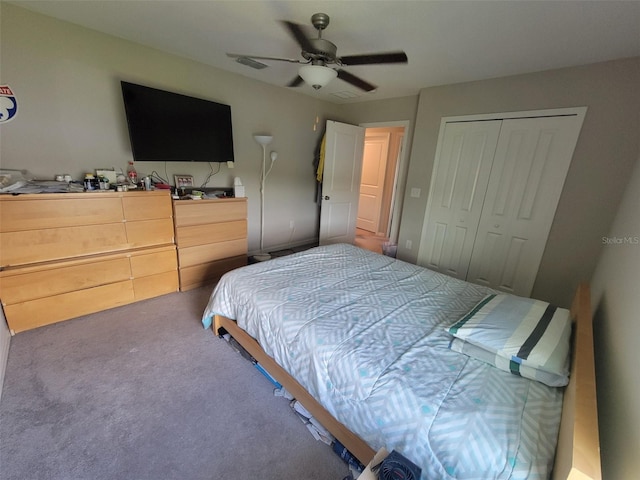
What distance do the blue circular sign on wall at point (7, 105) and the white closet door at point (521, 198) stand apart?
4273 mm

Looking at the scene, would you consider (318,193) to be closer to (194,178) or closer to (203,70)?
(194,178)

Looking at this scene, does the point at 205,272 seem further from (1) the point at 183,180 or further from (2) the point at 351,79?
(2) the point at 351,79

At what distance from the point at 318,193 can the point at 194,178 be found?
6.47 feet

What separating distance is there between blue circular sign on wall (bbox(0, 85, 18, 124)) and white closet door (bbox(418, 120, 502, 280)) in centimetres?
394

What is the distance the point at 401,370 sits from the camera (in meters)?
1.12

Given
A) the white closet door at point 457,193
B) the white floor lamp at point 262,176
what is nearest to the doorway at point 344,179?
the white closet door at point 457,193

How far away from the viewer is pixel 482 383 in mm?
1068

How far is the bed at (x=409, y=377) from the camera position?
84cm

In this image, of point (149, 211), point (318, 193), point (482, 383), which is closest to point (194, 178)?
point (149, 211)

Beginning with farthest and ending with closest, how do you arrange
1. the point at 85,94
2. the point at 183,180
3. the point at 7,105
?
1. the point at 183,180
2. the point at 85,94
3. the point at 7,105

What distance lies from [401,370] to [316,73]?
179 centimetres

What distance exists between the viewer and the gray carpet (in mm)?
1242

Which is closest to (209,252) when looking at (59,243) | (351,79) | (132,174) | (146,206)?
(146,206)

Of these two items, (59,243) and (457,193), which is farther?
(457,193)
